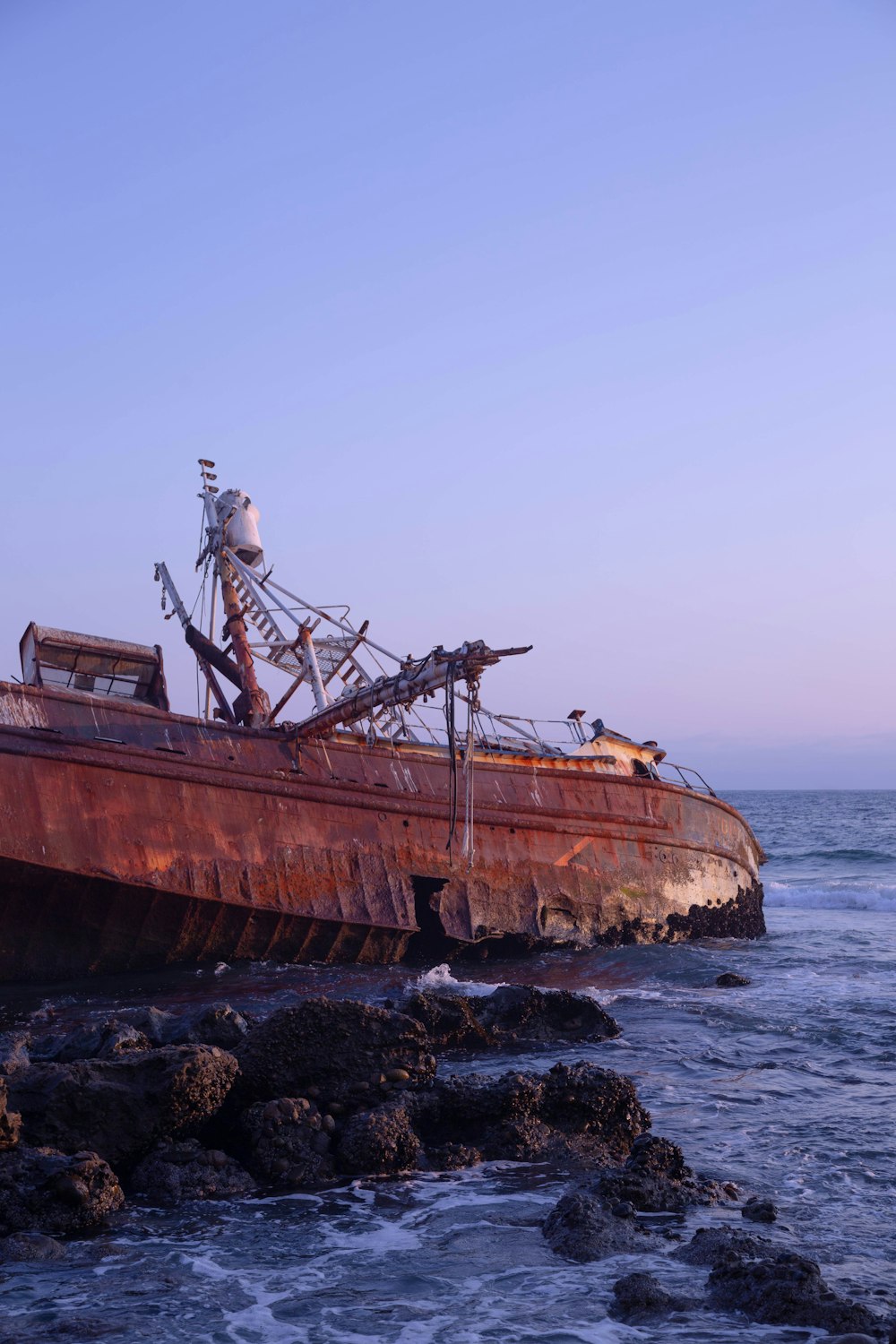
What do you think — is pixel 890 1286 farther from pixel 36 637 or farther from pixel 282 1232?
pixel 36 637

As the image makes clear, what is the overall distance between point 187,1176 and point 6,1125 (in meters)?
1.05

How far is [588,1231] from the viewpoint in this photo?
17.5 feet

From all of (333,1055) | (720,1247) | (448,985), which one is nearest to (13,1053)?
(333,1055)

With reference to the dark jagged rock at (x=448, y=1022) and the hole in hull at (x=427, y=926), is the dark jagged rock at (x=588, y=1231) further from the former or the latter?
the hole in hull at (x=427, y=926)

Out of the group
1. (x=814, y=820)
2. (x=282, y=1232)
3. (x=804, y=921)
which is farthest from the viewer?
(x=814, y=820)

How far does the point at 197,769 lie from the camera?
43.6 feet

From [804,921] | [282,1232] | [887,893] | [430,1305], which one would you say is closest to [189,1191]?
[282,1232]

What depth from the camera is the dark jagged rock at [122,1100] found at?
6.14 metres

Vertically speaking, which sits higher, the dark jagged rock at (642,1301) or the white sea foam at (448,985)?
the dark jagged rock at (642,1301)

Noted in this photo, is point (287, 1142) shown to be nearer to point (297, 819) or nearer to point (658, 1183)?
point (658, 1183)

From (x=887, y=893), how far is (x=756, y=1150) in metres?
24.1

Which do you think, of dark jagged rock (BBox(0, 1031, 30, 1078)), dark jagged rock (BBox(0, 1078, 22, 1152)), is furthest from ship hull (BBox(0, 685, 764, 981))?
dark jagged rock (BBox(0, 1078, 22, 1152))

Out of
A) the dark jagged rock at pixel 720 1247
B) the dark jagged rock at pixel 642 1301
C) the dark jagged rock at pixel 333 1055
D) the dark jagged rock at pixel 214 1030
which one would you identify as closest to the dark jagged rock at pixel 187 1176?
the dark jagged rock at pixel 333 1055

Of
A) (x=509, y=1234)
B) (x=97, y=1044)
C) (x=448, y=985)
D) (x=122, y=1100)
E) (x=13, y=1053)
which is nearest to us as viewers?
(x=509, y=1234)
